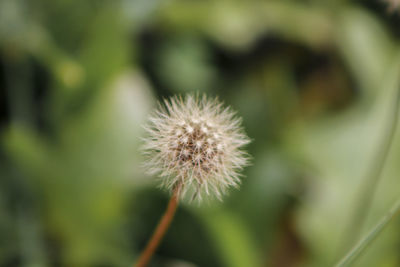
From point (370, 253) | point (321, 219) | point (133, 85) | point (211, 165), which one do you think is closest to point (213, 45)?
point (133, 85)

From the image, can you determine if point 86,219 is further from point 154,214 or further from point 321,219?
point 321,219

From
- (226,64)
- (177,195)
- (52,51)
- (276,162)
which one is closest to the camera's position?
(177,195)

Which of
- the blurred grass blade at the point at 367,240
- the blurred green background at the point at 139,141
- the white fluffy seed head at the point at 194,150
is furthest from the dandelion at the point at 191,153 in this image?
the blurred green background at the point at 139,141

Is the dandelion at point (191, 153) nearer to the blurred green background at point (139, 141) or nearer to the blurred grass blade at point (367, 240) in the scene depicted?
the blurred grass blade at point (367, 240)

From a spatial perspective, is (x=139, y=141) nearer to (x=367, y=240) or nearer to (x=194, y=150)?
(x=194, y=150)

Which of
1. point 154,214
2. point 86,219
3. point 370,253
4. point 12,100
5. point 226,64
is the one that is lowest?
point 86,219

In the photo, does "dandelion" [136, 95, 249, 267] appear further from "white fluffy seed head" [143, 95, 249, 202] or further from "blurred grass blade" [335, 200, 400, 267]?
"blurred grass blade" [335, 200, 400, 267]

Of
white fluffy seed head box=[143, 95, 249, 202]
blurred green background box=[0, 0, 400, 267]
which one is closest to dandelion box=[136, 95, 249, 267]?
white fluffy seed head box=[143, 95, 249, 202]

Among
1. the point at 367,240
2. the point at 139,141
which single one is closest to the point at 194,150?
the point at 367,240
